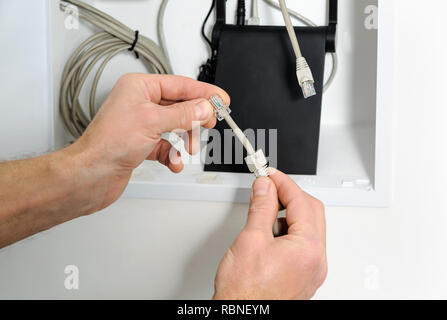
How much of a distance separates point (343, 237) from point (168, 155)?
293 millimetres

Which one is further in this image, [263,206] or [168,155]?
[168,155]

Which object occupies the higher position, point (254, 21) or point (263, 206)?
point (254, 21)

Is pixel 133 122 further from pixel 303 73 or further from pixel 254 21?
pixel 254 21

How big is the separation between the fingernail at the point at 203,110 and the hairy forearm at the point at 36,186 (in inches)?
5.9

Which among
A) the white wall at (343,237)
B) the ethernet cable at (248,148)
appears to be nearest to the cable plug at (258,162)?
the ethernet cable at (248,148)

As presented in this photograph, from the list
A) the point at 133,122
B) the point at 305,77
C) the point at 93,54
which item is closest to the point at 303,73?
the point at 305,77

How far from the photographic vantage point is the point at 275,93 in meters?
0.73

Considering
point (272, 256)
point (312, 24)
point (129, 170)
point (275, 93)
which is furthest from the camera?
point (312, 24)

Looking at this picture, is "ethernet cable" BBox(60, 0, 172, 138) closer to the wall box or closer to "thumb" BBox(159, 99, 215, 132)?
the wall box

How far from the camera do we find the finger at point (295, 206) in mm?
540

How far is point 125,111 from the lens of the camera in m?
0.56

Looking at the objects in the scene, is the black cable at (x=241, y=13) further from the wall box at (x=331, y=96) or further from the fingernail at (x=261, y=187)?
the fingernail at (x=261, y=187)

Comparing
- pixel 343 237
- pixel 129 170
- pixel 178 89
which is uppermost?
pixel 178 89

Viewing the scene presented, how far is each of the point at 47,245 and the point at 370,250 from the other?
52cm
